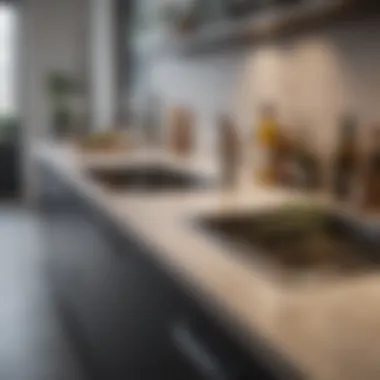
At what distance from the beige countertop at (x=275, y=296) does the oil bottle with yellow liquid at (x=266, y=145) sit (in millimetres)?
478

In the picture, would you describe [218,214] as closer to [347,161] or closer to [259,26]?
[347,161]

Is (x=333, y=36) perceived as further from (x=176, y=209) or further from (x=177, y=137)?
(x=177, y=137)

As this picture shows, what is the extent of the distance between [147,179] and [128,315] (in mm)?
1347

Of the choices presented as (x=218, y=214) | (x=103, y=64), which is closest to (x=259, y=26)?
(x=218, y=214)

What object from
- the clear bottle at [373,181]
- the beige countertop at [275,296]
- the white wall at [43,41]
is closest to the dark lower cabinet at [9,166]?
the white wall at [43,41]

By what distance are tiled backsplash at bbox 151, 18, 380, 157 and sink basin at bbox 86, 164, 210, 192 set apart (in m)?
0.37

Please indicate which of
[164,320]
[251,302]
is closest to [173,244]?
[164,320]


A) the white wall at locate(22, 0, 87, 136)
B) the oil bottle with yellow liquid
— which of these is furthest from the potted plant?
the oil bottle with yellow liquid

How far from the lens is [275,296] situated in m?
1.44

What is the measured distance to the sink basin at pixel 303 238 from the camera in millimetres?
1768

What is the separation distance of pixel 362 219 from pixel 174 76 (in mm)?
2827

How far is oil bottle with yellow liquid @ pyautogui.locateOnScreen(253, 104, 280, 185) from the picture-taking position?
295 centimetres

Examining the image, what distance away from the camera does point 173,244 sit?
1.88 m

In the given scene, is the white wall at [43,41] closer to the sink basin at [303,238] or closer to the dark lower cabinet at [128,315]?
the dark lower cabinet at [128,315]
